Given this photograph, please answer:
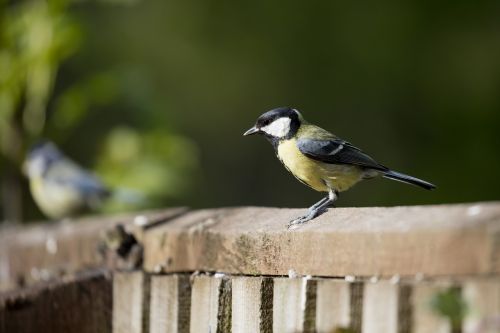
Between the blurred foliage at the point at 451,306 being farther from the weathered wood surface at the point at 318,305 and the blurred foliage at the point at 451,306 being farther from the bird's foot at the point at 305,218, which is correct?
the bird's foot at the point at 305,218

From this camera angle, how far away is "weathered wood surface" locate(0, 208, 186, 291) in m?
2.29

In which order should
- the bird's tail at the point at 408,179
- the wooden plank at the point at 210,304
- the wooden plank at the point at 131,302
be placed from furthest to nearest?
the bird's tail at the point at 408,179, the wooden plank at the point at 131,302, the wooden plank at the point at 210,304

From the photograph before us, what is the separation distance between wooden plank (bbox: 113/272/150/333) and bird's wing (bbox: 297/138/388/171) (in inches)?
25.9

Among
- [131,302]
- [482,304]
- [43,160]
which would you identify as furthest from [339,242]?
[43,160]

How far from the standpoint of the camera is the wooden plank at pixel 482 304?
3.40 feet

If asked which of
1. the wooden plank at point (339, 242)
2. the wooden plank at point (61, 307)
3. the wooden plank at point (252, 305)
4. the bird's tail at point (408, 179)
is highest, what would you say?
the bird's tail at point (408, 179)

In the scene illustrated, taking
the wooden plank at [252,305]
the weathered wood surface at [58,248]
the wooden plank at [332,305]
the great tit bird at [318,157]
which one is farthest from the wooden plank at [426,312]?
the great tit bird at [318,157]

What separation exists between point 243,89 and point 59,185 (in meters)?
1.86

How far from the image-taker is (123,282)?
2057 millimetres

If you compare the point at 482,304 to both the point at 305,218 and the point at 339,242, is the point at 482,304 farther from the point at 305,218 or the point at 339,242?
the point at 305,218

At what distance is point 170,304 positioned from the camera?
6.02ft

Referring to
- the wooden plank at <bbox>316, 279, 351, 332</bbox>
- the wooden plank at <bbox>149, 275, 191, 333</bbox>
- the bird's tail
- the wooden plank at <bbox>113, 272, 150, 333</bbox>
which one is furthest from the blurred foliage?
the bird's tail

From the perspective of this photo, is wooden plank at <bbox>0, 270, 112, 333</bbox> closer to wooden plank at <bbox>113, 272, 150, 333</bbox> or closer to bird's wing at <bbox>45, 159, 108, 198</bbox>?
wooden plank at <bbox>113, 272, 150, 333</bbox>

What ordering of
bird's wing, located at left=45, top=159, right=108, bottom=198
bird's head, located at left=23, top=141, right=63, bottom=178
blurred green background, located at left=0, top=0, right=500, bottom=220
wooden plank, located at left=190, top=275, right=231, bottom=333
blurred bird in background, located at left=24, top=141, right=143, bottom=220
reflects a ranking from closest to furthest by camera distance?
wooden plank, located at left=190, top=275, right=231, bottom=333
blurred green background, located at left=0, top=0, right=500, bottom=220
bird's wing, located at left=45, top=159, right=108, bottom=198
blurred bird in background, located at left=24, top=141, right=143, bottom=220
bird's head, located at left=23, top=141, right=63, bottom=178
